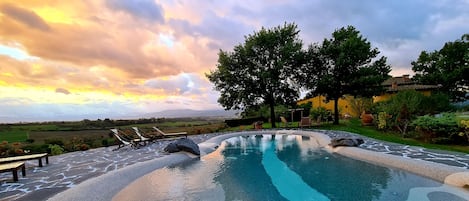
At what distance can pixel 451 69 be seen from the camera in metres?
23.6

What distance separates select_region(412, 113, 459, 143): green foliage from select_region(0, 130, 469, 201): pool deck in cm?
218

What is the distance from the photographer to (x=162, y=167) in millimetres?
8094

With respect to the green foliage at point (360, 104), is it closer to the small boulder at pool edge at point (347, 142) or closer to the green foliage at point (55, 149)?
the small boulder at pool edge at point (347, 142)

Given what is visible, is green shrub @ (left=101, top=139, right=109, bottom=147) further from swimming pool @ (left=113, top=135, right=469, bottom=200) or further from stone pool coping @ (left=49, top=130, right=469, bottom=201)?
swimming pool @ (left=113, top=135, right=469, bottom=200)

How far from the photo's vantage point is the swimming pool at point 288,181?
5523 mm

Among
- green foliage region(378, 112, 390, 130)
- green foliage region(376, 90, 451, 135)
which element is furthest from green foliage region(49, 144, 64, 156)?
green foliage region(378, 112, 390, 130)

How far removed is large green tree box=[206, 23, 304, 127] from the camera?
1933cm

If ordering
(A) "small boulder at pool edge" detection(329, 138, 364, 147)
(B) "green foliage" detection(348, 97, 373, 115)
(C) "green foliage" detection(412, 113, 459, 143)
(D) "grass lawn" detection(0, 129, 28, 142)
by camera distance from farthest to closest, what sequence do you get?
(B) "green foliage" detection(348, 97, 373, 115) < (D) "grass lawn" detection(0, 129, 28, 142) < (C) "green foliage" detection(412, 113, 459, 143) < (A) "small boulder at pool edge" detection(329, 138, 364, 147)

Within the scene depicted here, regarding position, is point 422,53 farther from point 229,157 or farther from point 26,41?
point 26,41

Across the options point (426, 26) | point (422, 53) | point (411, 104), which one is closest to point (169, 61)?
point (411, 104)

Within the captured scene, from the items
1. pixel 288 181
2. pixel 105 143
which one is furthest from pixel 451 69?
pixel 105 143

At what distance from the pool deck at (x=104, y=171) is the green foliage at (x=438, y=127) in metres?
2.18

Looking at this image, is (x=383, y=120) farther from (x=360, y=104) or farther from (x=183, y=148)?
(x=183, y=148)

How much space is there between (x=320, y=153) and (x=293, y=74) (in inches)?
440
